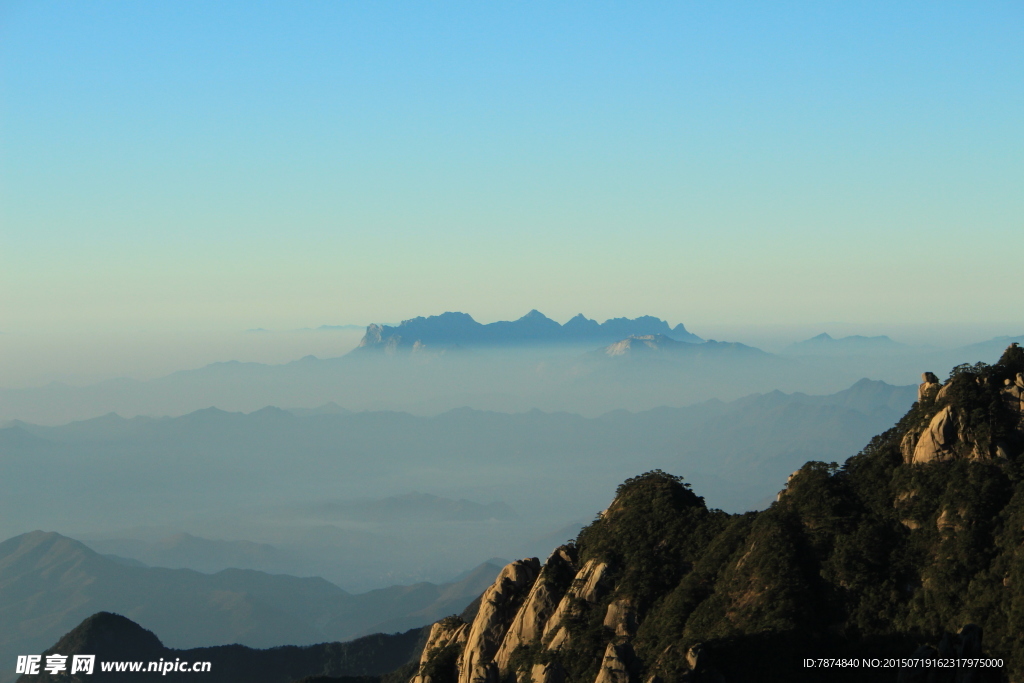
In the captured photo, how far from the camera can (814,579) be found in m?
76.3

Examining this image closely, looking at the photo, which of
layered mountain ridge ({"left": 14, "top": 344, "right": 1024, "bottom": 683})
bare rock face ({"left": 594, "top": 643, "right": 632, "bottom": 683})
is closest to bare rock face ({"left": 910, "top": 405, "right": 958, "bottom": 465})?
layered mountain ridge ({"left": 14, "top": 344, "right": 1024, "bottom": 683})

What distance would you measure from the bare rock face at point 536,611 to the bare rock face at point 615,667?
16.1 metres

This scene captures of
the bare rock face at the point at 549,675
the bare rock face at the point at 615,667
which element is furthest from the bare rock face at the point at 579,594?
the bare rock face at the point at 615,667

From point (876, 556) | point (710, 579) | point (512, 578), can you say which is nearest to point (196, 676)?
point (512, 578)

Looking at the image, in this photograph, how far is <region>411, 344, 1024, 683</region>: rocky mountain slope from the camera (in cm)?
6850

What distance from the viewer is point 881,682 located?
66.3 metres

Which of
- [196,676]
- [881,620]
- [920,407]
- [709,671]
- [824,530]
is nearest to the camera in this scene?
[709,671]

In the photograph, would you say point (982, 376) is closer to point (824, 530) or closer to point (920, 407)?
point (920, 407)

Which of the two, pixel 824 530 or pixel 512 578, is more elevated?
pixel 824 530

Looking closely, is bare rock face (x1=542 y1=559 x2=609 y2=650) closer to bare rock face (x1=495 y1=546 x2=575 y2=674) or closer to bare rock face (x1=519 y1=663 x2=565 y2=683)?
bare rock face (x1=495 y1=546 x2=575 y2=674)

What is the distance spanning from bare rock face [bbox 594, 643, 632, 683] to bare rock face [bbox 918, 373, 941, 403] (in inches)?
1488

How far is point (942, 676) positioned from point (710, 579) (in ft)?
73.5

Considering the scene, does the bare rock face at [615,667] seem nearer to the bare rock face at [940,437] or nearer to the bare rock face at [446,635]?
the bare rock face at [446,635]

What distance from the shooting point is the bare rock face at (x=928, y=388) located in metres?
85.6
